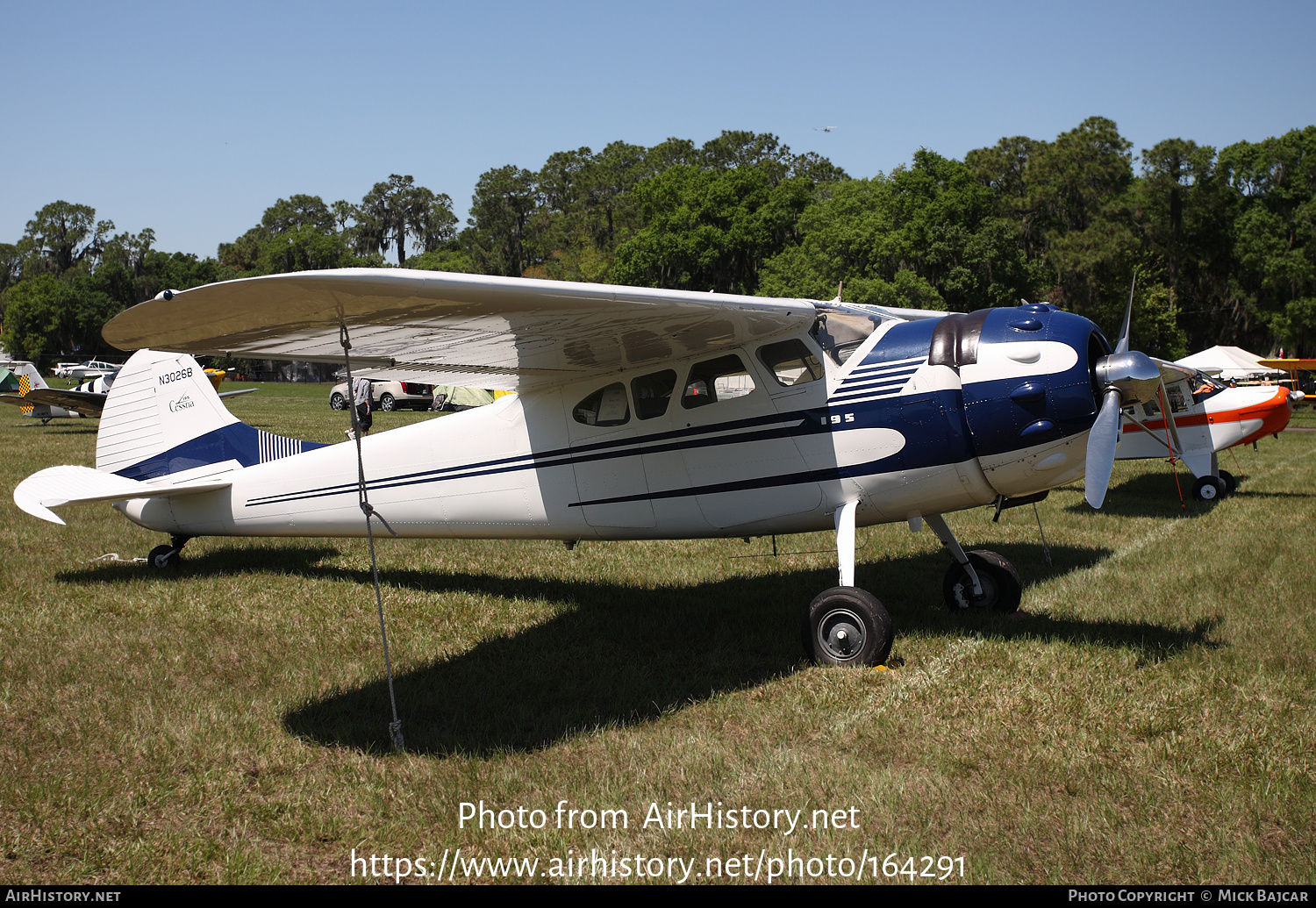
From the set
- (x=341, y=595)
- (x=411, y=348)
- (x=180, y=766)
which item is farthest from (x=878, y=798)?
(x=341, y=595)

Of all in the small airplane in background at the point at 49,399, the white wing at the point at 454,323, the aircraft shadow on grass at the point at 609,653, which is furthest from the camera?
the small airplane in background at the point at 49,399

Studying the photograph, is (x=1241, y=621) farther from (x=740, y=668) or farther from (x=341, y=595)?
(x=341, y=595)

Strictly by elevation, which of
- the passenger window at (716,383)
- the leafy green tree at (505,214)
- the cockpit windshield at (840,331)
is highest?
the leafy green tree at (505,214)

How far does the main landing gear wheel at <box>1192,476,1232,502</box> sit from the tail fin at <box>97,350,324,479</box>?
13.8m

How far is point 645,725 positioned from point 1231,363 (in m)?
22.8

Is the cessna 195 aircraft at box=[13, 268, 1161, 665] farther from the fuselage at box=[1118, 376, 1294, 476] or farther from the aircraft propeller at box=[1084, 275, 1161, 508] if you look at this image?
the fuselage at box=[1118, 376, 1294, 476]

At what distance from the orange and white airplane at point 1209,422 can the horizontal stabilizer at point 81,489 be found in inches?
546

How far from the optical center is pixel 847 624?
577 cm

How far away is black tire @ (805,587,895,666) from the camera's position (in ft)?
18.5

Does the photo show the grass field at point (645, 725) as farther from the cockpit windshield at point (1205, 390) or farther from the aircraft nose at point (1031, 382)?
the cockpit windshield at point (1205, 390)

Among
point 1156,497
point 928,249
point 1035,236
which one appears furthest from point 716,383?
point 1035,236

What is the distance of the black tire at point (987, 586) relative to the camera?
720 cm

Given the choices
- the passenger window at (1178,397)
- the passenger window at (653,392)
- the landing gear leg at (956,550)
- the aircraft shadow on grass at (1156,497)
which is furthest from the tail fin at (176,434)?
the passenger window at (1178,397)

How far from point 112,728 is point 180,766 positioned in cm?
79
